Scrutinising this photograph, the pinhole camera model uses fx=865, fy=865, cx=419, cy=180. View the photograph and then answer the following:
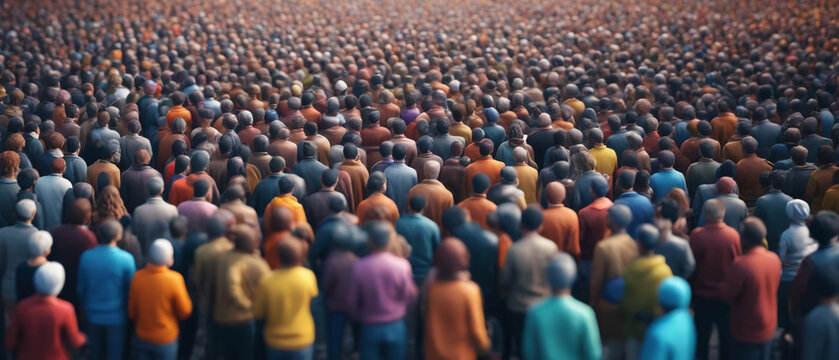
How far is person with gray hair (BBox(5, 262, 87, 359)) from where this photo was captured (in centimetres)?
718

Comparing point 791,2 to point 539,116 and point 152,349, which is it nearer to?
point 539,116

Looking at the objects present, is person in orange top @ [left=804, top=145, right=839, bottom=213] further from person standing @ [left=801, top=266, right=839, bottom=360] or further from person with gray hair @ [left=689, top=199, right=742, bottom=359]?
person standing @ [left=801, top=266, right=839, bottom=360]

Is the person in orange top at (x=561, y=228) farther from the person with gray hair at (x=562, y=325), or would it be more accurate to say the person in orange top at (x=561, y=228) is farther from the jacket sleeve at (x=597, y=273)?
the person with gray hair at (x=562, y=325)

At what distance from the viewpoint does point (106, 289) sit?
7762mm

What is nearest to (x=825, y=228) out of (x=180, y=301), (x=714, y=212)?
(x=714, y=212)

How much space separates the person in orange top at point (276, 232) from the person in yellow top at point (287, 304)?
663mm

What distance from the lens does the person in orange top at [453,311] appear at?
22.8 feet

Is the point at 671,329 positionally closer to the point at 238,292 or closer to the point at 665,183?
the point at 238,292

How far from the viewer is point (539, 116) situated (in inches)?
520

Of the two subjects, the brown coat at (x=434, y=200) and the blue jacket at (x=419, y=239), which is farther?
the brown coat at (x=434, y=200)

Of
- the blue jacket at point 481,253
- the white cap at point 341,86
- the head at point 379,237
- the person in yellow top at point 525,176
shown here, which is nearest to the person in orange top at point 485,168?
the person in yellow top at point 525,176

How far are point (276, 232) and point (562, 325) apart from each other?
3149 millimetres

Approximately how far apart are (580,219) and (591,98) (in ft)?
23.0

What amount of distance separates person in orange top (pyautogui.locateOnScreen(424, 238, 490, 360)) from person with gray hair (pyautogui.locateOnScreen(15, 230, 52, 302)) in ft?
11.7
